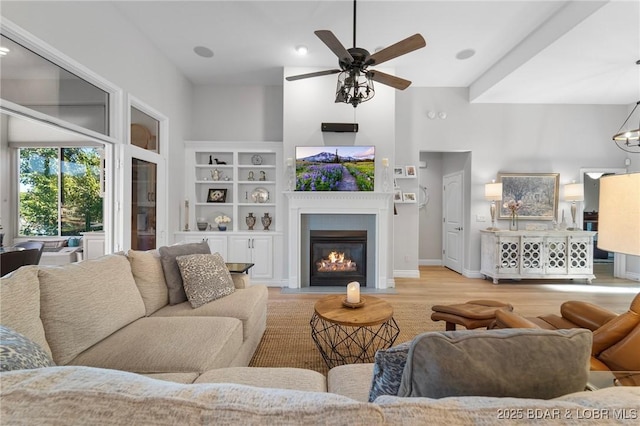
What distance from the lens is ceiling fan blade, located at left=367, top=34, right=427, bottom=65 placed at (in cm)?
222

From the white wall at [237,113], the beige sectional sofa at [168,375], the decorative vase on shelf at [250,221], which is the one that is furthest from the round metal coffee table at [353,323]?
the white wall at [237,113]

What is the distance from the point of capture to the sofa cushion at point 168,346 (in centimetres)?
134

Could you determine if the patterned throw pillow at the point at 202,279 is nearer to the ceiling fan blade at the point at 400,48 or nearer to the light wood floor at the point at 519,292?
the light wood floor at the point at 519,292

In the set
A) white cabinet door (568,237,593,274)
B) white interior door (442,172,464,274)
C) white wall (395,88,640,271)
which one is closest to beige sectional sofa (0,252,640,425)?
white wall (395,88,640,271)

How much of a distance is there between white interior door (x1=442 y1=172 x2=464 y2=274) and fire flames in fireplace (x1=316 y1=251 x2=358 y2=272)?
242cm

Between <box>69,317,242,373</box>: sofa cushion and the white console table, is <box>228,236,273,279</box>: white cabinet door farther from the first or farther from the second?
the white console table

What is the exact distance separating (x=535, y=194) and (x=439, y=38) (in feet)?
10.9

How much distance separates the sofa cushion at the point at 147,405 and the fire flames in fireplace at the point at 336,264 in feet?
12.6

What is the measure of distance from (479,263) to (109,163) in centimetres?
582

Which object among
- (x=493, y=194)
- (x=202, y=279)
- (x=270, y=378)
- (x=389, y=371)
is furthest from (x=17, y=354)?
(x=493, y=194)

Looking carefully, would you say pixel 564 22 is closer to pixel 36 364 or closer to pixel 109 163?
pixel 36 364

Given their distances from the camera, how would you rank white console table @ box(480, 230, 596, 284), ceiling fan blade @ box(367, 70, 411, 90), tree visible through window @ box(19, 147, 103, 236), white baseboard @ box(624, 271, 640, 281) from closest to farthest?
ceiling fan blade @ box(367, 70, 411, 90)
tree visible through window @ box(19, 147, 103, 236)
white console table @ box(480, 230, 596, 284)
white baseboard @ box(624, 271, 640, 281)

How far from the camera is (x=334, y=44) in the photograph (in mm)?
2230

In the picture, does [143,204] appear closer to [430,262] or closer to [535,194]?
[430,262]
